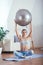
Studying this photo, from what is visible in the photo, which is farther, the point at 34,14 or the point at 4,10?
the point at 34,14

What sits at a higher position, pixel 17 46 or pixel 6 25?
pixel 6 25

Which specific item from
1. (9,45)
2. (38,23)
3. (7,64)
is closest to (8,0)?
(38,23)

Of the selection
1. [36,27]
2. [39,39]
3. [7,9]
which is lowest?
Answer: [39,39]

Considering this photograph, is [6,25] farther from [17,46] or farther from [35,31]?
[17,46]

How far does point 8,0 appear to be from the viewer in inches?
104

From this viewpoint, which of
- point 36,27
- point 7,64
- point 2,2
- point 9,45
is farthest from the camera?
point 36,27

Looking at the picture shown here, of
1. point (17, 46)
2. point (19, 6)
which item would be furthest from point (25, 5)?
point (17, 46)

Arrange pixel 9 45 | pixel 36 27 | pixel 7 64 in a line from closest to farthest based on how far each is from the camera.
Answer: pixel 7 64 < pixel 9 45 < pixel 36 27

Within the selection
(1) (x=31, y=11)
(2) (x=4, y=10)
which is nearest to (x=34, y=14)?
(1) (x=31, y=11)

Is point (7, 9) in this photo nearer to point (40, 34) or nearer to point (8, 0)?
point (8, 0)

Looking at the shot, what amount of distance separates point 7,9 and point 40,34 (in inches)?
23.1

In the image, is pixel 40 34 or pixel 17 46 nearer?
pixel 17 46

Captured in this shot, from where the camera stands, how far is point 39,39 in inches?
107

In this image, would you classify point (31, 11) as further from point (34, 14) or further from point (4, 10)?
point (4, 10)
